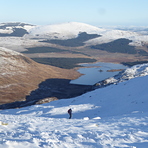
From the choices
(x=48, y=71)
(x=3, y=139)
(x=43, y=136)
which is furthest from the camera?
(x=48, y=71)

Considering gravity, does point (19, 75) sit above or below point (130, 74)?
above

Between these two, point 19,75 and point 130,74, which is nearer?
point 130,74

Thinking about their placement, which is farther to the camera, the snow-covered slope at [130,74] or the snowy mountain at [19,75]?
the snowy mountain at [19,75]

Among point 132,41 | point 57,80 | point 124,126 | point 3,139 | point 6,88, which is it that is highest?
point 132,41

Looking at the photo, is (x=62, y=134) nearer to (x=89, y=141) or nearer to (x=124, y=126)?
(x=89, y=141)

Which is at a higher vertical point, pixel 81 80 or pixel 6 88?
pixel 81 80

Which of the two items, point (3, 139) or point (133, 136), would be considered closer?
point (3, 139)

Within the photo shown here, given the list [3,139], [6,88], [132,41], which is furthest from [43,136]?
[132,41]

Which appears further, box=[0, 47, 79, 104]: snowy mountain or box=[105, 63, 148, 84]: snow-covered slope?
box=[0, 47, 79, 104]: snowy mountain
